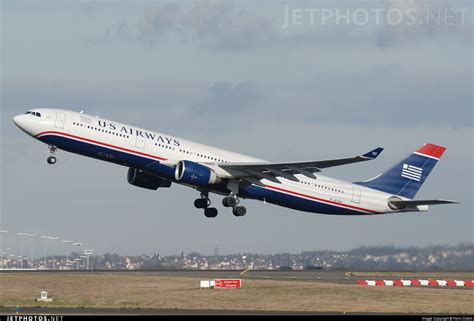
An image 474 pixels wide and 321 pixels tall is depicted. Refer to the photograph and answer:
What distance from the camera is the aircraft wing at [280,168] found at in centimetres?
5547

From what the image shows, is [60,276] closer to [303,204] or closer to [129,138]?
[129,138]

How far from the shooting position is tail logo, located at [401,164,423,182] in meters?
69.1

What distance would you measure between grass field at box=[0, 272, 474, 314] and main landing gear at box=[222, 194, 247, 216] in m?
6.68

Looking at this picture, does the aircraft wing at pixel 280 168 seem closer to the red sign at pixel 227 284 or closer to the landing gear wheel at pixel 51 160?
the red sign at pixel 227 284

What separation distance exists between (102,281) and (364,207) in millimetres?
20778

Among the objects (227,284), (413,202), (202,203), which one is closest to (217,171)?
(202,203)

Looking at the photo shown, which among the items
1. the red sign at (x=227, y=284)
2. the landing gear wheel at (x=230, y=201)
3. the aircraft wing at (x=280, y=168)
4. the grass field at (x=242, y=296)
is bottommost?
the grass field at (x=242, y=296)

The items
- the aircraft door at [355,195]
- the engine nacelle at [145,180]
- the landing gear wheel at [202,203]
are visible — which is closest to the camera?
the engine nacelle at [145,180]

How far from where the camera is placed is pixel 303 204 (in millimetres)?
63250

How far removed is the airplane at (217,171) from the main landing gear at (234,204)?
67 mm

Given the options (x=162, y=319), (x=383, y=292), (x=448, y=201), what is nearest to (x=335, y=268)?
(x=448, y=201)

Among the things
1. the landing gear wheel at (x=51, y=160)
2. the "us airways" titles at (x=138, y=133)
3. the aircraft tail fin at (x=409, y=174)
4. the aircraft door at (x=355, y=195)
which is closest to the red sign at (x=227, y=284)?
the "us airways" titles at (x=138, y=133)

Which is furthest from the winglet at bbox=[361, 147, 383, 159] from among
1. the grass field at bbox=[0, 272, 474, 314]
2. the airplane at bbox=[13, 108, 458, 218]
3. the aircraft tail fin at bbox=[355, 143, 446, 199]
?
the aircraft tail fin at bbox=[355, 143, 446, 199]

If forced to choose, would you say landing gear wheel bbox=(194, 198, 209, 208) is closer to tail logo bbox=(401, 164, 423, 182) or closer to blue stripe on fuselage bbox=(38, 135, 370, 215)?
blue stripe on fuselage bbox=(38, 135, 370, 215)
